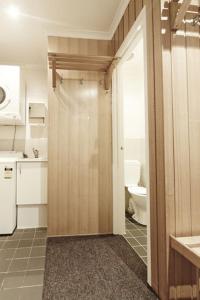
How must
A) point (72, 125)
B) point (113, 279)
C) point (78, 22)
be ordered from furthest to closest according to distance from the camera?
point (72, 125)
point (78, 22)
point (113, 279)

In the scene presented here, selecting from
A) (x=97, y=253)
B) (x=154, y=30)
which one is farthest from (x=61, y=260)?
(x=154, y=30)

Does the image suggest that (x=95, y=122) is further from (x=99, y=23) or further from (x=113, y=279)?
(x=113, y=279)

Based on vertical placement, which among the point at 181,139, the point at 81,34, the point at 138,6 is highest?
the point at 81,34

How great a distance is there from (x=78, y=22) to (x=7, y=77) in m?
1.12

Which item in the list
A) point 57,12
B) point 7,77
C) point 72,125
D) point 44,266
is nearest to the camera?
point 44,266

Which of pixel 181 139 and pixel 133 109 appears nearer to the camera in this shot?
pixel 181 139

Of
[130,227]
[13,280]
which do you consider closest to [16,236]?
[13,280]

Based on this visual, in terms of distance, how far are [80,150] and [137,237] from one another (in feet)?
3.91

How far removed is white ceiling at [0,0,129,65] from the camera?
6.61 ft

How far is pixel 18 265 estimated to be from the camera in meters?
1.80

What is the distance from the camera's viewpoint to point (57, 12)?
7.04 ft

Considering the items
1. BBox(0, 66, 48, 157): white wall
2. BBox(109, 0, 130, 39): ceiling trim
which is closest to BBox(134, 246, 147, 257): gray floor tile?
BBox(0, 66, 48, 157): white wall

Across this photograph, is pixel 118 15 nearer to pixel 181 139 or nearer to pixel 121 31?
pixel 121 31

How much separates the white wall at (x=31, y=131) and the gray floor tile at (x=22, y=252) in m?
1.46
